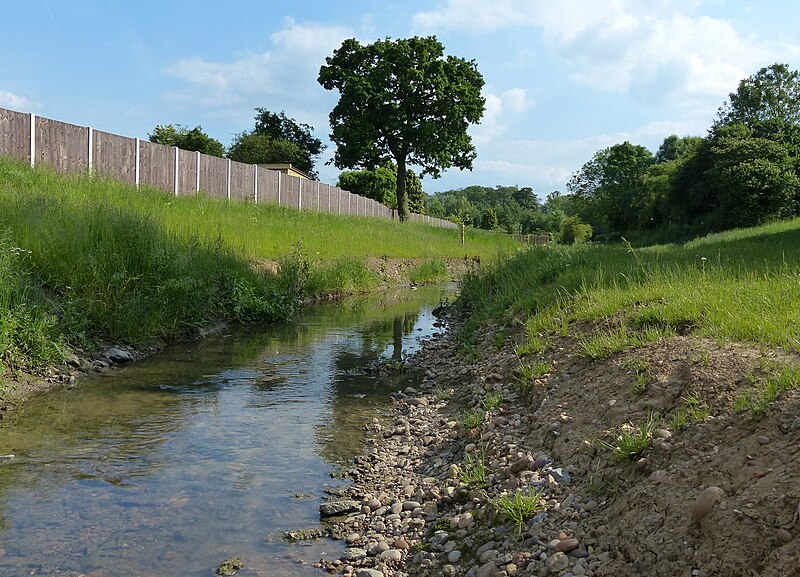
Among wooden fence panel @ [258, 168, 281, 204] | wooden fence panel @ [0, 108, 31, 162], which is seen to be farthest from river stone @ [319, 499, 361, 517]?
wooden fence panel @ [258, 168, 281, 204]

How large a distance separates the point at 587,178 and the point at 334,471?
90878 millimetres

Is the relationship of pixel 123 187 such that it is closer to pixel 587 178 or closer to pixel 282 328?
pixel 282 328

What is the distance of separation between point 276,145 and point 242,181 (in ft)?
155

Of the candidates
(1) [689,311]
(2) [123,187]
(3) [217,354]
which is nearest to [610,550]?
(1) [689,311]

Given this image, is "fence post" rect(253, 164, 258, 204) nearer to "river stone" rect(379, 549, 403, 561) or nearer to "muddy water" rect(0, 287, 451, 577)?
"muddy water" rect(0, 287, 451, 577)

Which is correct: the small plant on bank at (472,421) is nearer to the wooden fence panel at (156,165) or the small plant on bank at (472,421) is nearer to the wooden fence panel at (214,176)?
the wooden fence panel at (156,165)

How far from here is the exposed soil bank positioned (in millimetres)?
2783

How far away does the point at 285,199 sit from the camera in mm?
27969

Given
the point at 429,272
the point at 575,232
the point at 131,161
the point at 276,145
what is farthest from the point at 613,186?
the point at 131,161

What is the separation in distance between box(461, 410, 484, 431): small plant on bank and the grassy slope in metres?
4.50

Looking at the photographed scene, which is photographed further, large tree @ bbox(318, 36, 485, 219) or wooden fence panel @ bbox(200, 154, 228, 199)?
large tree @ bbox(318, 36, 485, 219)

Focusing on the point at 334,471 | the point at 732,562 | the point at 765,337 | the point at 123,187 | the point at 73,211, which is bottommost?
the point at 334,471

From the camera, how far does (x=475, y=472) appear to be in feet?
14.1

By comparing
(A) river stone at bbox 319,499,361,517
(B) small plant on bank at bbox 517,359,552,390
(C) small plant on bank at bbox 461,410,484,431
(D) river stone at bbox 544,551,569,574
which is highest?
(B) small plant on bank at bbox 517,359,552,390
